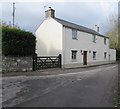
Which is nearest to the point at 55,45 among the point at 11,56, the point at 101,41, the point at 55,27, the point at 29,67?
the point at 55,27

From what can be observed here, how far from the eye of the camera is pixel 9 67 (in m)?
11.9

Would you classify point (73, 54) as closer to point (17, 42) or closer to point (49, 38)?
point (49, 38)

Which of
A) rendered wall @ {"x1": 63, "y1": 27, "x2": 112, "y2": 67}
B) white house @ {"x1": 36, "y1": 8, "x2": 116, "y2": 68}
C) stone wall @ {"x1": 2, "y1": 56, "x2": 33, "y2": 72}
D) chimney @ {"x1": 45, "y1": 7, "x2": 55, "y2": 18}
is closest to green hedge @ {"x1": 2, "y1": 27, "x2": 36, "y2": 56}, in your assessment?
stone wall @ {"x1": 2, "y1": 56, "x2": 33, "y2": 72}

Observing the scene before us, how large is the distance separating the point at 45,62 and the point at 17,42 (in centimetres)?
429

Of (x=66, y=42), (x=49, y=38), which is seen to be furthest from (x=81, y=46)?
(x=49, y=38)

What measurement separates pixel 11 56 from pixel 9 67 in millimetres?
992

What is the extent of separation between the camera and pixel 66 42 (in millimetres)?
18547

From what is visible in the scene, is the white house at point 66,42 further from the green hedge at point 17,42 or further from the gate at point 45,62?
the green hedge at point 17,42

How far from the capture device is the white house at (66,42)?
18.3 m

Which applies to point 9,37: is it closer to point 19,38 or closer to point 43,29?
point 19,38

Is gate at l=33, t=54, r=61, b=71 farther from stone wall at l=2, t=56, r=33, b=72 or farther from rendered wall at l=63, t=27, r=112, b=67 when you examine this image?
rendered wall at l=63, t=27, r=112, b=67

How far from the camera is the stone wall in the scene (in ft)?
38.2

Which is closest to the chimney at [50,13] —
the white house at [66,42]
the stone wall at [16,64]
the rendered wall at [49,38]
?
the white house at [66,42]

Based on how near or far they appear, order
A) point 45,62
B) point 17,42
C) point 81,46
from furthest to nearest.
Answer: point 81,46 < point 45,62 < point 17,42
